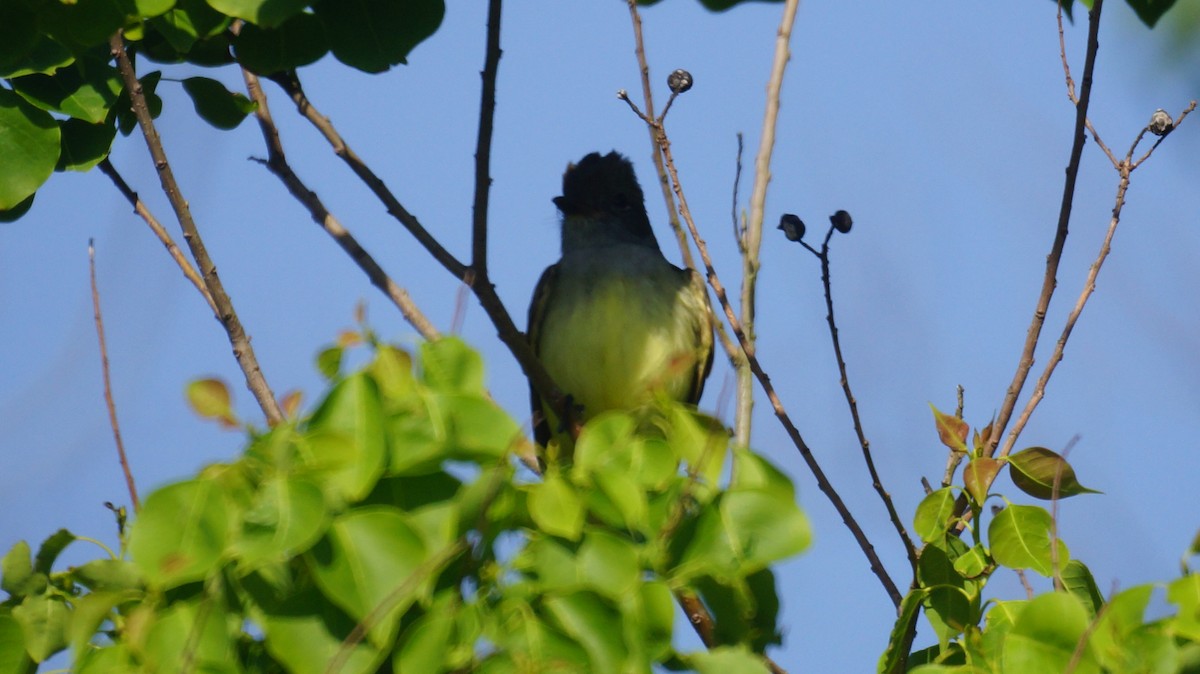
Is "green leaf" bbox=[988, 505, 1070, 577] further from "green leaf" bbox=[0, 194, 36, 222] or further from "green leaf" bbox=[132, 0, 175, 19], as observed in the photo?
"green leaf" bbox=[0, 194, 36, 222]

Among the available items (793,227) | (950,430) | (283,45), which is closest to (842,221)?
(793,227)

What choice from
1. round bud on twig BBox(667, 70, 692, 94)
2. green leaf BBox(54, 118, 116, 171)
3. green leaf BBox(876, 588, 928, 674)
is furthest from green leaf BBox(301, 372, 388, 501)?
round bud on twig BBox(667, 70, 692, 94)

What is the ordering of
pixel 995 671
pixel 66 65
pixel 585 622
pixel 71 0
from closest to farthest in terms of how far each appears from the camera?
pixel 585 622
pixel 995 671
pixel 71 0
pixel 66 65

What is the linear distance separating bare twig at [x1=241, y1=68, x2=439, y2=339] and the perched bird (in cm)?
171

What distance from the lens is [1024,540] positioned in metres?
2.91

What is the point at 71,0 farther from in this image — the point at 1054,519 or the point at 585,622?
the point at 1054,519

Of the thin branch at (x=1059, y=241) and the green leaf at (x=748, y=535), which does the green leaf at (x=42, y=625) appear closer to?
the green leaf at (x=748, y=535)

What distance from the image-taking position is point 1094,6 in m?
3.32

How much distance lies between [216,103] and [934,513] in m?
2.07

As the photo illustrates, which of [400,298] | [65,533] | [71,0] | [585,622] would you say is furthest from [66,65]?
[585,622]

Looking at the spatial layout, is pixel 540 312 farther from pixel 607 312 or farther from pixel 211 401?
pixel 211 401

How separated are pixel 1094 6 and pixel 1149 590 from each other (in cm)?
164

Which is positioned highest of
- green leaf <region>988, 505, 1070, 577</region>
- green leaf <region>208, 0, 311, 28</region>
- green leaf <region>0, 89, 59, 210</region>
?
green leaf <region>208, 0, 311, 28</region>

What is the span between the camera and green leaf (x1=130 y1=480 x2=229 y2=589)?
6.59 ft
